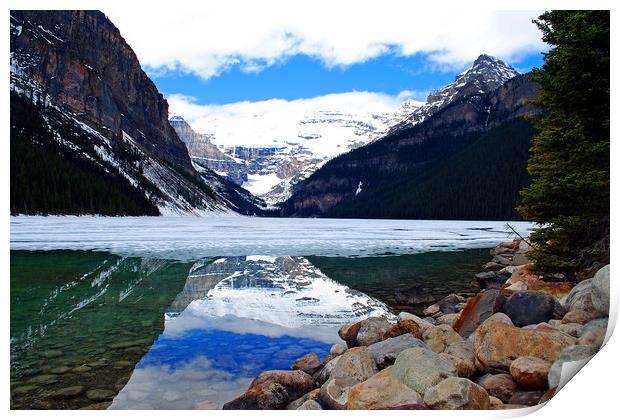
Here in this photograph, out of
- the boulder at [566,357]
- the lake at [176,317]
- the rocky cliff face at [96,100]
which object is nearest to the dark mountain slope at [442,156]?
the rocky cliff face at [96,100]

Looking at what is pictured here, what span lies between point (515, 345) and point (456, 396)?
109 centimetres

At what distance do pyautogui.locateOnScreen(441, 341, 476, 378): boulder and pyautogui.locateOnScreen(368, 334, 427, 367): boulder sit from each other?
417 millimetres

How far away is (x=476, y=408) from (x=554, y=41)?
268 inches

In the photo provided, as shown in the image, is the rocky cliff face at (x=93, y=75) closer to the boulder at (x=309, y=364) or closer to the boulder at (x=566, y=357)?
the boulder at (x=309, y=364)

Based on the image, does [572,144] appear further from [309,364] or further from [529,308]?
[309,364]

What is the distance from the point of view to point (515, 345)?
5000 millimetres

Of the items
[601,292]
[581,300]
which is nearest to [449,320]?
[581,300]

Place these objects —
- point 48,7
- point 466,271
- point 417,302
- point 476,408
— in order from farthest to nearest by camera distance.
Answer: point 466,271 → point 417,302 → point 48,7 → point 476,408

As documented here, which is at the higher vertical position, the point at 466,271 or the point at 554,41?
the point at 554,41

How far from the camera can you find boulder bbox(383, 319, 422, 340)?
6.37 metres

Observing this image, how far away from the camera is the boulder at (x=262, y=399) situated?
495 cm

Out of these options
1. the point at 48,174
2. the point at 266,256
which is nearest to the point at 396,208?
the point at 48,174
